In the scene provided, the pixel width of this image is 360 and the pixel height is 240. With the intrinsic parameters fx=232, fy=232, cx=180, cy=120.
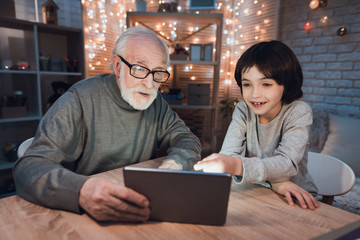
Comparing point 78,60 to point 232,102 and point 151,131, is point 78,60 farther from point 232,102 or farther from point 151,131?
point 232,102

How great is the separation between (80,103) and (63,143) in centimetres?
23

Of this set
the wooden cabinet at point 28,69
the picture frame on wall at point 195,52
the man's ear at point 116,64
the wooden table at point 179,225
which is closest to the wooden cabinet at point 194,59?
the picture frame on wall at point 195,52

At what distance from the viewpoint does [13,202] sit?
0.74 meters

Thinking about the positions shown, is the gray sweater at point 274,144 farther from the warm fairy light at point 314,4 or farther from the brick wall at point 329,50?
the warm fairy light at point 314,4

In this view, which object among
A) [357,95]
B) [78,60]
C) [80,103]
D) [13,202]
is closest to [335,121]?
[357,95]

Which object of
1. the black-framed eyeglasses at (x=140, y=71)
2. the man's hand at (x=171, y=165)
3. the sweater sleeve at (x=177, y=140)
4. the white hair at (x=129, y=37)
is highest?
the white hair at (x=129, y=37)

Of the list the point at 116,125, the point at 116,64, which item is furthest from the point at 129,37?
the point at 116,125

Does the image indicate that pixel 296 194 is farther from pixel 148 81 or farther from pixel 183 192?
pixel 148 81

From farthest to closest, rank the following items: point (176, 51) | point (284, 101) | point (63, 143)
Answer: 1. point (176, 51)
2. point (284, 101)
3. point (63, 143)

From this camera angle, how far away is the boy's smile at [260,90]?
1.02 meters

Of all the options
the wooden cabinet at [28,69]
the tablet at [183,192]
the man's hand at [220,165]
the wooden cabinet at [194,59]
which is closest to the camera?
the tablet at [183,192]

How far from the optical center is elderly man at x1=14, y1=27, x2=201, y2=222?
93 centimetres

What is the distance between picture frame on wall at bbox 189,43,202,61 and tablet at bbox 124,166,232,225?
2880mm

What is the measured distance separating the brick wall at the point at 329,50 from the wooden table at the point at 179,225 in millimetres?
2403
